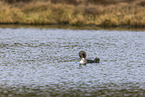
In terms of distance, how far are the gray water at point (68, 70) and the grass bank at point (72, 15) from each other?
900 inches

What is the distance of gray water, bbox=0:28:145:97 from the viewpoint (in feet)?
65.0

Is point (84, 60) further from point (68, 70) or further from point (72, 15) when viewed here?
point (72, 15)

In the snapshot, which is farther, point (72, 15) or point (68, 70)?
point (72, 15)

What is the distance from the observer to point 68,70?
25.4 meters

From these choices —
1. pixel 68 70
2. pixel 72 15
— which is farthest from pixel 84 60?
pixel 72 15

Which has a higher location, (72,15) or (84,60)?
(72,15)

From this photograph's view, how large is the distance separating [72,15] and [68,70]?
143ft

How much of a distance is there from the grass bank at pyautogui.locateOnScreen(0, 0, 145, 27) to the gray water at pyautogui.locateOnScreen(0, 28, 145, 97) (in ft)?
75.0

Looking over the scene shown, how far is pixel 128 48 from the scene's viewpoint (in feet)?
127

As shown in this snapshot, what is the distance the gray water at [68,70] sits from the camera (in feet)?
65.0

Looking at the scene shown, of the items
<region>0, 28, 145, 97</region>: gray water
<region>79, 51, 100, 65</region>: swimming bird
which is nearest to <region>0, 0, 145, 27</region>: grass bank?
<region>0, 28, 145, 97</region>: gray water

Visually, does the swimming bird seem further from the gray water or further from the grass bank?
the grass bank

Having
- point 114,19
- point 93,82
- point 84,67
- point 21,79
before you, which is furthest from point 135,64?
point 114,19

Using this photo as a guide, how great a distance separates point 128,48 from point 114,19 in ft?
87.5
